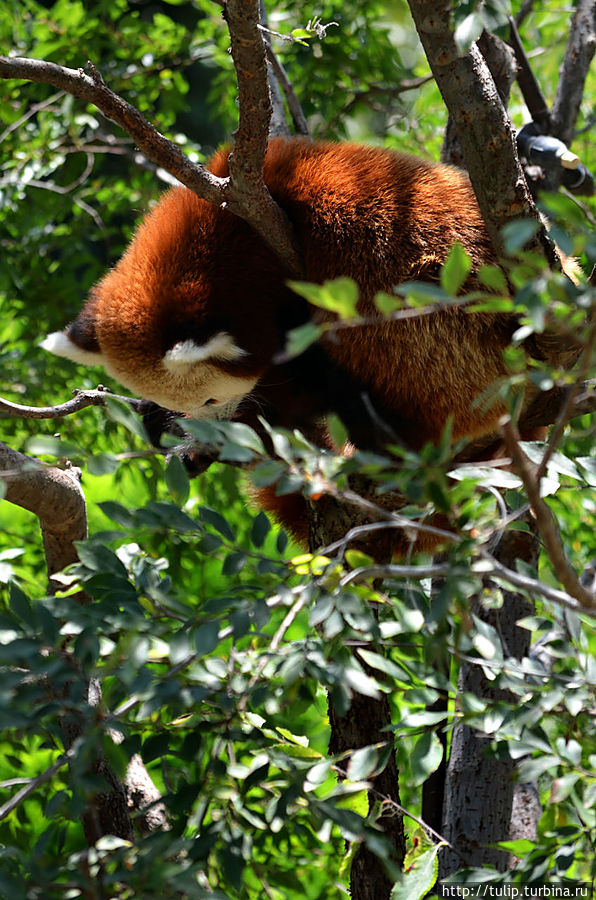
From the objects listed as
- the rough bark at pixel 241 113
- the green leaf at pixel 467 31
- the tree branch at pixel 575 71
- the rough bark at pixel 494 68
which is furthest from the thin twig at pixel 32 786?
the tree branch at pixel 575 71

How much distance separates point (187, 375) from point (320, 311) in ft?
1.09

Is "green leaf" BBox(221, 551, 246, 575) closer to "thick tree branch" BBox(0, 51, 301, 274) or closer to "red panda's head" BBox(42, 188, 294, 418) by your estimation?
"thick tree branch" BBox(0, 51, 301, 274)

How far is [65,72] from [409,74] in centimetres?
230

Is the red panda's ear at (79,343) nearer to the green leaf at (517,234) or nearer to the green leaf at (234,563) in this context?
the green leaf at (234,563)

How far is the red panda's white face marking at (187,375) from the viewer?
1.83m

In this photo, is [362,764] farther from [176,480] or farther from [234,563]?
[176,480]

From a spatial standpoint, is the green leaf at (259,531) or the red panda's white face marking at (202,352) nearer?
the green leaf at (259,531)

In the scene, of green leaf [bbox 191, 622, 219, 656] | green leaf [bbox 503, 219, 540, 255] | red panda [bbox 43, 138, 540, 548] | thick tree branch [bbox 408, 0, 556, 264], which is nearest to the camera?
green leaf [bbox 503, 219, 540, 255]

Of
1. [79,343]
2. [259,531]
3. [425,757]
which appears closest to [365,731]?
[425,757]

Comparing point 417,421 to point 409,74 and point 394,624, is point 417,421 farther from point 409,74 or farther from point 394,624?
point 409,74

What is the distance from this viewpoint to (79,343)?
207cm

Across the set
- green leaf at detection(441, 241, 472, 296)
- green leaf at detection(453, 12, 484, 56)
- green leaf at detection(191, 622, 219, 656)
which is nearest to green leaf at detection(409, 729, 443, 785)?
green leaf at detection(191, 622, 219, 656)

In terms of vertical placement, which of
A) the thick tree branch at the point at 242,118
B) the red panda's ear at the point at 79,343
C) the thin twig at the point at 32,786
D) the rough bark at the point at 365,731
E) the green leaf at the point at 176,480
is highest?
the thick tree branch at the point at 242,118

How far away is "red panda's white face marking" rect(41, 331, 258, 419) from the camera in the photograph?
6.00 ft
